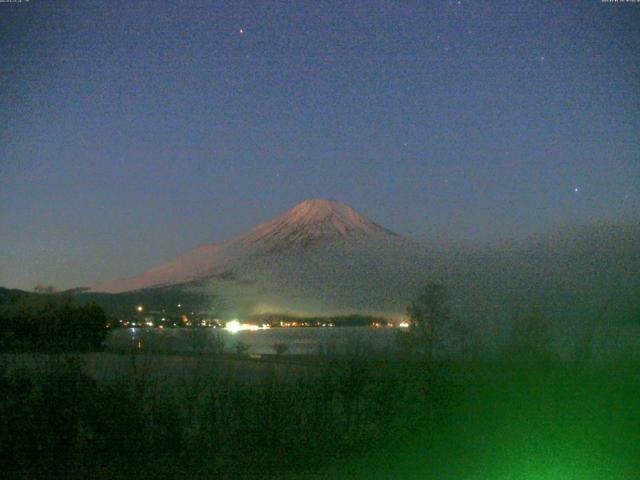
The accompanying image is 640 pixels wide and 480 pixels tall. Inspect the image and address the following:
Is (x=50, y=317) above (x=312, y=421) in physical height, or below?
above

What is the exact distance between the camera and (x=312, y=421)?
1002 cm

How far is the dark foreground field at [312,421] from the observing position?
28.9ft

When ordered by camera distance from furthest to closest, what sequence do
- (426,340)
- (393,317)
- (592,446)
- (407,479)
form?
(393,317), (426,340), (592,446), (407,479)

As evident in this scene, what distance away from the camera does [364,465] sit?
9484mm

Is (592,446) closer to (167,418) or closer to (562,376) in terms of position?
(562,376)

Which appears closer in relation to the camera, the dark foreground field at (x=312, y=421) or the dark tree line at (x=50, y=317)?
the dark foreground field at (x=312, y=421)

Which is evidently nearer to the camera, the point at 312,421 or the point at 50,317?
the point at 312,421

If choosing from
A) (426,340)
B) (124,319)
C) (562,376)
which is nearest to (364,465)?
(562,376)

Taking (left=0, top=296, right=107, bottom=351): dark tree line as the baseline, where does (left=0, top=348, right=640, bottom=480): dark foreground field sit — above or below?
below

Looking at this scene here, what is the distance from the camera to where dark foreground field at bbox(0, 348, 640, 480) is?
880 centimetres

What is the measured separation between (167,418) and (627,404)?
6950 millimetres

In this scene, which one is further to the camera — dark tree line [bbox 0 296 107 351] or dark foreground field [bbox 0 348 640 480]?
dark tree line [bbox 0 296 107 351]

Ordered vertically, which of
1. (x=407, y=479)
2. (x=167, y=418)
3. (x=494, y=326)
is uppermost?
(x=494, y=326)

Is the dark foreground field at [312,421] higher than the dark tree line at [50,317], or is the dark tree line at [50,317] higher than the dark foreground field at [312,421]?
the dark tree line at [50,317]
